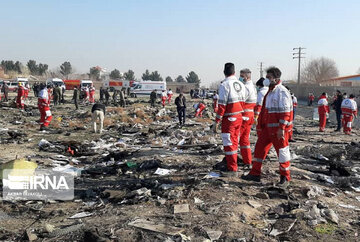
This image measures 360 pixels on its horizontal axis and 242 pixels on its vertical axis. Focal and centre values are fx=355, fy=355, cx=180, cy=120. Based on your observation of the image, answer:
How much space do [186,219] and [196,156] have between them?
3.92 meters

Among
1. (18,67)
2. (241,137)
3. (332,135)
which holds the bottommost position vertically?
(332,135)

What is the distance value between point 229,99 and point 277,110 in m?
0.83

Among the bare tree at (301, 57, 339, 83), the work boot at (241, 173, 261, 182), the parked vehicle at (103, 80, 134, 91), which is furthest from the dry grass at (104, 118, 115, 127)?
the bare tree at (301, 57, 339, 83)

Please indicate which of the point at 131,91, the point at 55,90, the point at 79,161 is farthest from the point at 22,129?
the point at 131,91

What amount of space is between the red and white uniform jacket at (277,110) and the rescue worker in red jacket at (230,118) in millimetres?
493

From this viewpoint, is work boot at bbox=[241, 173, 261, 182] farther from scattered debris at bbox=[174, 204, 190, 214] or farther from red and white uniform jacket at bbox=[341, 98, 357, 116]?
red and white uniform jacket at bbox=[341, 98, 357, 116]

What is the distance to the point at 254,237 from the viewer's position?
149 inches

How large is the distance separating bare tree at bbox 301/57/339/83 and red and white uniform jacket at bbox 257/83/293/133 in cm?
8791

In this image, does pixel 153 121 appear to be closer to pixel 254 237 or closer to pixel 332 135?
pixel 332 135

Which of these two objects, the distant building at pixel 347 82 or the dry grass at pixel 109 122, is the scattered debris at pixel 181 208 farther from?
the distant building at pixel 347 82

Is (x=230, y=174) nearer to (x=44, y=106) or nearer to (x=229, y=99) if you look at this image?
(x=229, y=99)

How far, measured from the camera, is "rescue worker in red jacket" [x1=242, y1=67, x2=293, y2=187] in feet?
17.5

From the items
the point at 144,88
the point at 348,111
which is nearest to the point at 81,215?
the point at 348,111

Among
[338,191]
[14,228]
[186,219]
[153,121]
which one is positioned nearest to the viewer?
[186,219]
